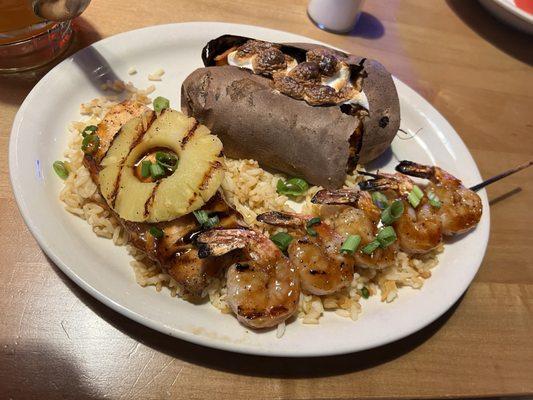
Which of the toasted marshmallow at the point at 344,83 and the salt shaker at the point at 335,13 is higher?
the toasted marshmallow at the point at 344,83

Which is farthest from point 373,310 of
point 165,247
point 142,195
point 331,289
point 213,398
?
point 142,195

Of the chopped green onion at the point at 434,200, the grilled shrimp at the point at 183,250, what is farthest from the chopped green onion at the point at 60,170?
the chopped green onion at the point at 434,200

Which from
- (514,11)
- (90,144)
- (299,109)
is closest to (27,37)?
(90,144)

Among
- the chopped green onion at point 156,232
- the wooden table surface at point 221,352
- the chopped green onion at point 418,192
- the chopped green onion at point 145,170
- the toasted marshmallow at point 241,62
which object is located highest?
the toasted marshmallow at point 241,62

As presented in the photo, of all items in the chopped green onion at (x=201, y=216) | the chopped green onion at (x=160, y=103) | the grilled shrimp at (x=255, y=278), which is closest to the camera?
the grilled shrimp at (x=255, y=278)

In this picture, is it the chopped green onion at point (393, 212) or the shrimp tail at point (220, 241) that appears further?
the chopped green onion at point (393, 212)

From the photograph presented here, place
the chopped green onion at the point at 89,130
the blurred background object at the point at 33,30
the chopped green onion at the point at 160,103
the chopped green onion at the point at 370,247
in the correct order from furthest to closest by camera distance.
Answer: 1. the chopped green onion at the point at 160,103
2. the blurred background object at the point at 33,30
3. the chopped green onion at the point at 89,130
4. the chopped green onion at the point at 370,247

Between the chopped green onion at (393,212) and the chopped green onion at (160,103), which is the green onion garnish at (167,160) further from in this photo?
the chopped green onion at (393,212)
